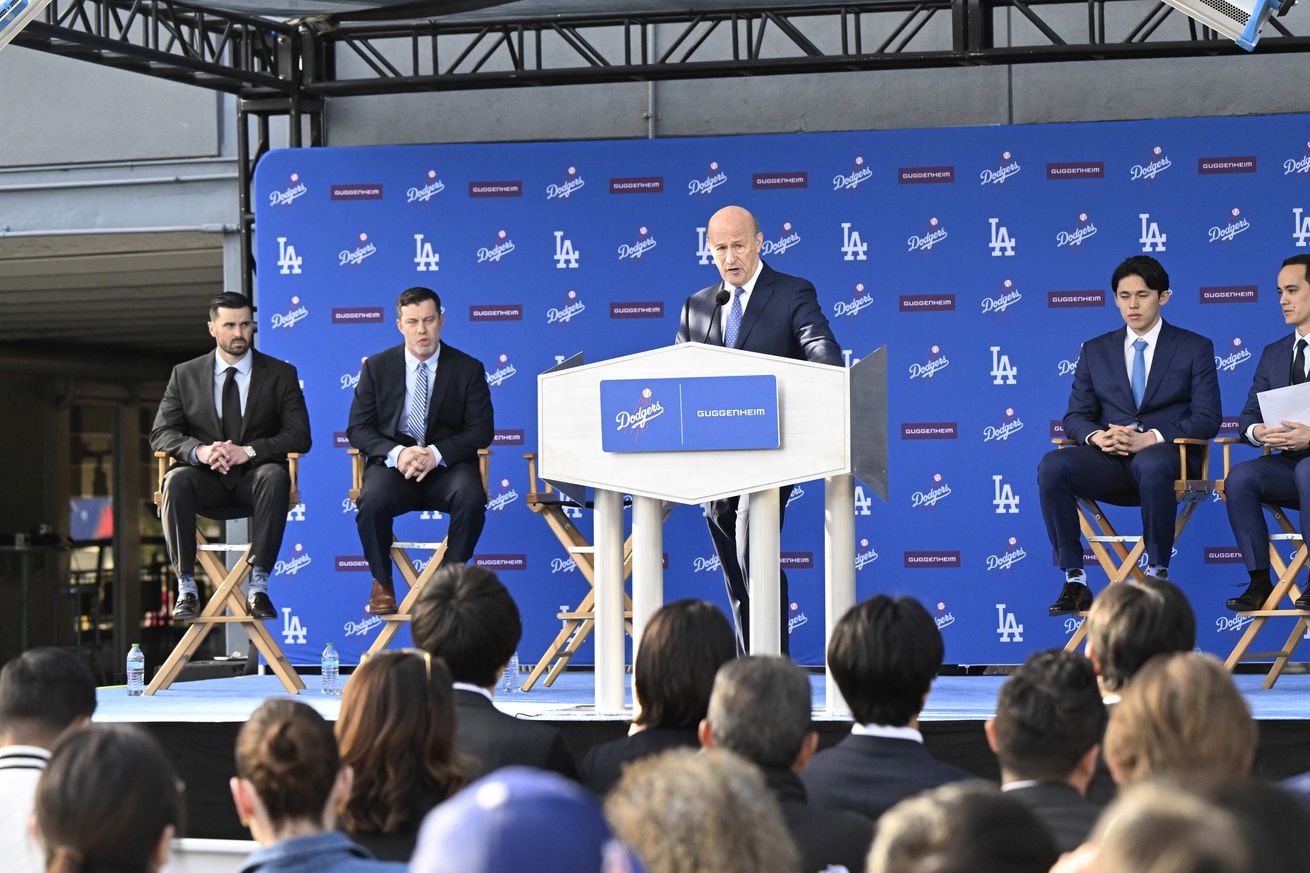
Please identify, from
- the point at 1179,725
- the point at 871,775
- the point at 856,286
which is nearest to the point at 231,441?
the point at 856,286

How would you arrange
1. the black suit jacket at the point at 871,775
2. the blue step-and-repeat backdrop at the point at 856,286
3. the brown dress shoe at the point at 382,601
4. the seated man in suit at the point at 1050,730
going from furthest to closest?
1. the blue step-and-repeat backdrop at the point at 856,286
2. the brown dress shoe at the point at 382,601
3. the black suit jacket at the point at 871,775
4. the seated man in suit at the point at 1050,730

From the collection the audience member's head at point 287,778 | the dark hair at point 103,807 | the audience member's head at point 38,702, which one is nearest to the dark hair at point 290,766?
the audience member's head at point 287,778

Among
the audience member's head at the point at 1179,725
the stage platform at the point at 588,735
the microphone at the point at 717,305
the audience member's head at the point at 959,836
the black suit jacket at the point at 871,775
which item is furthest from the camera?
the microphone at the point at 717,305

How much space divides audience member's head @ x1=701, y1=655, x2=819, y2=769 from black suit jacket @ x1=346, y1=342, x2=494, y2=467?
3803mm

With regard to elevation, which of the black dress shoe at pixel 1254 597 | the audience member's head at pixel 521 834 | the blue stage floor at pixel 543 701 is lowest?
the blue stage floor at pixel 543 701

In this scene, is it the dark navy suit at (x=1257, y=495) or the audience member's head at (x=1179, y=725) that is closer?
the audience member's head at (x=1179, y=725)

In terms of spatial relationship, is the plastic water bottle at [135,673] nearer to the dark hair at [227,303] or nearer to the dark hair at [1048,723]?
the dark hair at [227,303]

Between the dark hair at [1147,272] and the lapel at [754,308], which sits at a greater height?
the dark hair at [1147,272]

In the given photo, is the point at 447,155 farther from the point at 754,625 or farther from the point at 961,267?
the point at 754,625

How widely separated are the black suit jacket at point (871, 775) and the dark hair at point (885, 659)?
5cm

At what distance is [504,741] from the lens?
110 inches

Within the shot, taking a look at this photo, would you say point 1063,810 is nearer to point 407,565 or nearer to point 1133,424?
point 1133,424

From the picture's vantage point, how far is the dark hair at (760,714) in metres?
2.27

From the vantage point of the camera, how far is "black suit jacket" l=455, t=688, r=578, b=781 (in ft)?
9.14
